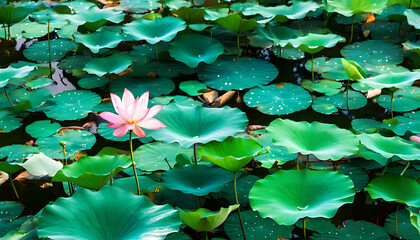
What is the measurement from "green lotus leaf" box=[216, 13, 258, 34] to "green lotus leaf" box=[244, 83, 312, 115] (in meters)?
0.44

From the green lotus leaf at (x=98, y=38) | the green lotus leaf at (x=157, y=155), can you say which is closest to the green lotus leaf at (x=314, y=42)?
the green lotus leaf at (x=157, y=155)

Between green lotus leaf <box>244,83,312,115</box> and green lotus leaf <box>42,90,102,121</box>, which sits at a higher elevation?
green lotus leaf <box>42,90,102,121</box>

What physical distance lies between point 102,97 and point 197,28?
2.39ft

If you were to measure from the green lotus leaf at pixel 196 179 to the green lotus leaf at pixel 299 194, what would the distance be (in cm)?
18

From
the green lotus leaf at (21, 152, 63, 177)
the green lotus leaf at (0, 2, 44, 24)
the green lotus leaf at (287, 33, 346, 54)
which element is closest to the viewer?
the green lotus leaf at (21, 152, 63, 177)

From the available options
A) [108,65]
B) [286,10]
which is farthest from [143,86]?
[286,10]

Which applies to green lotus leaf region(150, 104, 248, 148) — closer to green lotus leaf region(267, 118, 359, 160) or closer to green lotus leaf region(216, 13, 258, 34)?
green lotus leaf region(267, 118, 359, 160)

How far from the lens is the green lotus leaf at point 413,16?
281 cm

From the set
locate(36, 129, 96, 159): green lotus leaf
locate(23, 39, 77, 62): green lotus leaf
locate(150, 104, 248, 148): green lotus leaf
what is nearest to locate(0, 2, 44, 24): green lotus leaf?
locate(23, 39, 77, 62): green lotus leaf

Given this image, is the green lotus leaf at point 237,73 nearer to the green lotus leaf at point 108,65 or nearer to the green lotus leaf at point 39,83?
the green lotus leaf at point 108,65

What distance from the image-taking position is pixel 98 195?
1538 millimetres

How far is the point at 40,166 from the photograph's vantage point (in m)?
1.72

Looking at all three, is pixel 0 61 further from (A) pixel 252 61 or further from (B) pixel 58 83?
(A) pixel 252 61

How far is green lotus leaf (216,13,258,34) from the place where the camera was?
2789 millimetres
